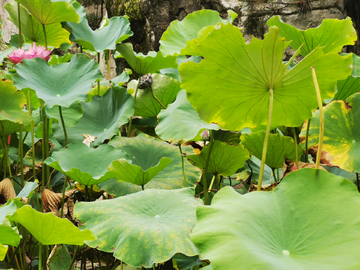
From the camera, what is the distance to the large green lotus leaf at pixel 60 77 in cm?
84

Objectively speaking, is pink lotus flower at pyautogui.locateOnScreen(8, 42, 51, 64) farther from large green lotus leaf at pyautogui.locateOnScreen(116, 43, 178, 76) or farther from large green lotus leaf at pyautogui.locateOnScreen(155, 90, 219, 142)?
large green lotus leaf at pyautogui.locateOnScreen(155, 90, 219, 142)

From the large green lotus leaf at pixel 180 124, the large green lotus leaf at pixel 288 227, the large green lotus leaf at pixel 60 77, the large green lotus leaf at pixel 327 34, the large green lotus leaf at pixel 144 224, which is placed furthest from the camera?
the large green lotus leaf at pixel 60 77

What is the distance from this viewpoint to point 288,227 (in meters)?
0.42

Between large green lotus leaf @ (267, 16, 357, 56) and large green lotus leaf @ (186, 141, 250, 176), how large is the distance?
0.27 meters

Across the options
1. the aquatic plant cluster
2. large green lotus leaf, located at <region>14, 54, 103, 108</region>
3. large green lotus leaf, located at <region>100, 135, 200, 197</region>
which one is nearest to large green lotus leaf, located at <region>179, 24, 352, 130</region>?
the aquatic plant cluster

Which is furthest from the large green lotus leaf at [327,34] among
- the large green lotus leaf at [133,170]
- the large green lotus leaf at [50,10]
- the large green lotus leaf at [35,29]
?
the large green lotus leaf at [35,29]

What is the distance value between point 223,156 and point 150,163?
0.79 ft

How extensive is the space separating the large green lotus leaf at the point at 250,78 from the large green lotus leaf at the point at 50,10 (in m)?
0.61

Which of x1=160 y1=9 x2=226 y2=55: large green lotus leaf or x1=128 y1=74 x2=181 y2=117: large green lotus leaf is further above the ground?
x1=160 y1=9 x2=226 y2=55: large green lotus leaf

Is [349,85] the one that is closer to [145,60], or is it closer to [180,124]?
[180,124]

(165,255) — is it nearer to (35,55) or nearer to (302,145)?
(302,145)

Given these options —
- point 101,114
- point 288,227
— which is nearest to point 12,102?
point 101,114

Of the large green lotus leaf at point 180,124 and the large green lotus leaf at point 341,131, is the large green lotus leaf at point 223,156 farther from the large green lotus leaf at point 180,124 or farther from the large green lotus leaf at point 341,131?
the large green lotus leaf at point 341,131

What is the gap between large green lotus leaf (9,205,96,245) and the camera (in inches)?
18.1
